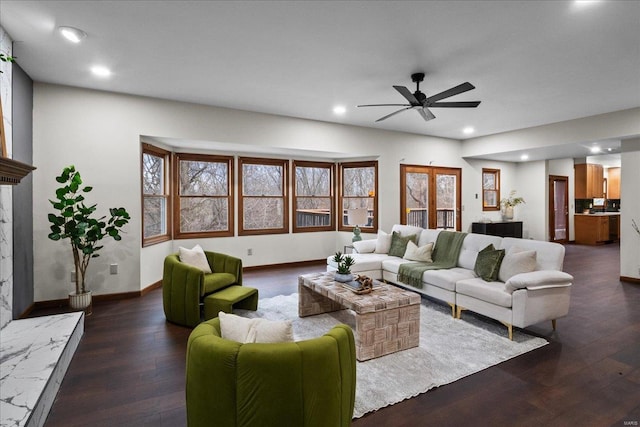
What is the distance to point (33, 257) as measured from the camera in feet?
13.3

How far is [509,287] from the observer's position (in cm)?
319

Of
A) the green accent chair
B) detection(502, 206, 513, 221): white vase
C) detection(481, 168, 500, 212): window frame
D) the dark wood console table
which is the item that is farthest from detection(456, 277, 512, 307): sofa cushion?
detection(502, 206, 513, 221): white vase

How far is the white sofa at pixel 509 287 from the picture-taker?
10.2 ft

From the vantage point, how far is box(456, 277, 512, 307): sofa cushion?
3.23 meters

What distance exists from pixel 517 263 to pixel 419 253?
1462 millimetres

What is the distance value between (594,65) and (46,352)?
5.98 meters

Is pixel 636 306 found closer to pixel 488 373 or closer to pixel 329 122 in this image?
pixel 488 373

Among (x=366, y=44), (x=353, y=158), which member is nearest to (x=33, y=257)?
(x=366, y=44)

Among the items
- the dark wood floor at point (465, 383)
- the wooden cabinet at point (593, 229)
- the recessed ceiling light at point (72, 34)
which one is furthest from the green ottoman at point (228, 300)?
the wooden cabinet at point (593, 229)

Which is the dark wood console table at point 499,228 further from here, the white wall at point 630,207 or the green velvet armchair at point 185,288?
the green velvet armchair at point 185,288

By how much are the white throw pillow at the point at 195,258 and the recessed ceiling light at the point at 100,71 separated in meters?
2.23

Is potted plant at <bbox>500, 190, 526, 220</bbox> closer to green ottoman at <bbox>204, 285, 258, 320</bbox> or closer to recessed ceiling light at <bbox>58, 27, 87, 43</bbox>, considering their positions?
green ottoman at <bbox>204, 285, 258, 320</bbox>

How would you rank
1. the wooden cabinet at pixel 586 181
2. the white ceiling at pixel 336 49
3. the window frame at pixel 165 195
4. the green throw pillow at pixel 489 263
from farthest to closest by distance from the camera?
the wooden cabinet at pixel 586 181 < the window frame at pixel 165 195 < the green throw pillow at pixel 489 263 < the white ceiling at pixel 336 49

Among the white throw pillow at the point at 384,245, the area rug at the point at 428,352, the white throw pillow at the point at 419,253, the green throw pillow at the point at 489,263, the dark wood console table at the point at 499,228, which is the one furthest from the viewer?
the dark wood console table at the point at 499,228
